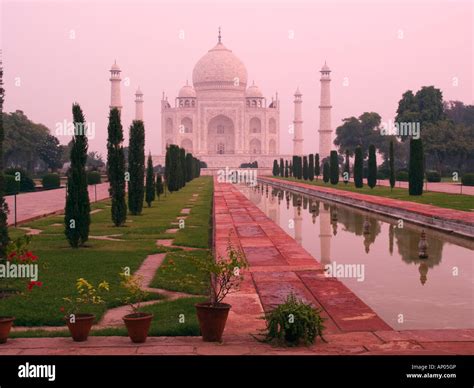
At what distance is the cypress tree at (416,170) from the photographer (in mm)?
19781

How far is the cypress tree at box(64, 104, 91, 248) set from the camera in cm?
866

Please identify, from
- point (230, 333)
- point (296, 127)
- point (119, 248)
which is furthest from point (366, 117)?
point (230, 333)

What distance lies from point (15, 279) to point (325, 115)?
4524 cm

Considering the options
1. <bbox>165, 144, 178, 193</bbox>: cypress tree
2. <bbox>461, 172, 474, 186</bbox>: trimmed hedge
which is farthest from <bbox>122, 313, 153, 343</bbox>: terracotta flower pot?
<bbox>461, 172, 474, 186</bbox>: trimmed hedge

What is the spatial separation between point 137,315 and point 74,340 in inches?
17.1

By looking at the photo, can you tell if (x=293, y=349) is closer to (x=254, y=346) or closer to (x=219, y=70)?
(x=254, y=346)

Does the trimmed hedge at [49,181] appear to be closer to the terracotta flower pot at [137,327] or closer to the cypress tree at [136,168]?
the cypress tree at [136,168]

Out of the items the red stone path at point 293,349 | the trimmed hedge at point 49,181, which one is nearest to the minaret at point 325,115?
the trimmed hedge at point 49,181

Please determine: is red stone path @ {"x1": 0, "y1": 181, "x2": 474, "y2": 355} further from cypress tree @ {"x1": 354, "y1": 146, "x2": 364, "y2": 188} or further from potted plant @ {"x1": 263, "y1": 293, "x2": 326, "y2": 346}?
cypress tree @ {"x1": 354, "y1": 146, "x2": 364, "y2": 188}

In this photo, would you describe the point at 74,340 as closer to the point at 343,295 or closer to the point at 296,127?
the point at 343,295

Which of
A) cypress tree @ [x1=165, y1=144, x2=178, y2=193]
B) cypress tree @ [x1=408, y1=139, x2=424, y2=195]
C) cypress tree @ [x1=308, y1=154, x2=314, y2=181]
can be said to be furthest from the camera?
cypress tree @ [x1=308, y1=154, x2=314, y2=181]

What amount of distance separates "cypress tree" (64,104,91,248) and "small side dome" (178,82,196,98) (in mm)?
55671

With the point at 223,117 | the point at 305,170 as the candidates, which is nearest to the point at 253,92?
the point at 223,117

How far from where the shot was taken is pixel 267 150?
206ft
